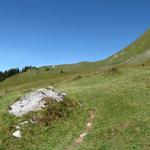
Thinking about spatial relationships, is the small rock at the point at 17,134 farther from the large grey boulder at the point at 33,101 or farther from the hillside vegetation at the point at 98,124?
the large grey boulder at the point at 33,101

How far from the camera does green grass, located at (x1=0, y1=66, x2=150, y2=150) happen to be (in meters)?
31.1

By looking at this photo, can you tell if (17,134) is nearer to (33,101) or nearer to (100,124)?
(33,101)

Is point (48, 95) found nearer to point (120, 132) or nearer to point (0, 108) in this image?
point (0, 108)

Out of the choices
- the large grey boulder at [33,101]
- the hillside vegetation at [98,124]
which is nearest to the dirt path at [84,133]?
the hillside vegetation at [98,124]

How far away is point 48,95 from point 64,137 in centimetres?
911

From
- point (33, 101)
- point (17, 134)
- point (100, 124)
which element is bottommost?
point (17, 134)

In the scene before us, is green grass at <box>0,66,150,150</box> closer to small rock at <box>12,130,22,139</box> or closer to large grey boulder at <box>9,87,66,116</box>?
small rock at <box>12,130,22,139</box>

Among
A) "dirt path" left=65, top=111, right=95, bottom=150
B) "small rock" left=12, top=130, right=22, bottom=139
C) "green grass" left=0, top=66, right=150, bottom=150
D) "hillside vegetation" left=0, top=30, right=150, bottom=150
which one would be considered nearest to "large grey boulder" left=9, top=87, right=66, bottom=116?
"hillside vegetation" left=0, top=30, right=150, bottom=150

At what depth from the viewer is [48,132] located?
3419 cm

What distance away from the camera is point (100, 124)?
35594 mm

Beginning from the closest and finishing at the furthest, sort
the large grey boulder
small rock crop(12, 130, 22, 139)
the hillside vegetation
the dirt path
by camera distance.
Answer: the dirt path, the hillside vegetation, small rock crop(12, 130, 22, 139), the large grey boulder

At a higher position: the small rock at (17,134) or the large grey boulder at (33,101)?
the large grey boulder at (33,101)

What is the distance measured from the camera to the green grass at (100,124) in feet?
102

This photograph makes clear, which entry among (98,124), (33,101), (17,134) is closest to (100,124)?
(98,124)
